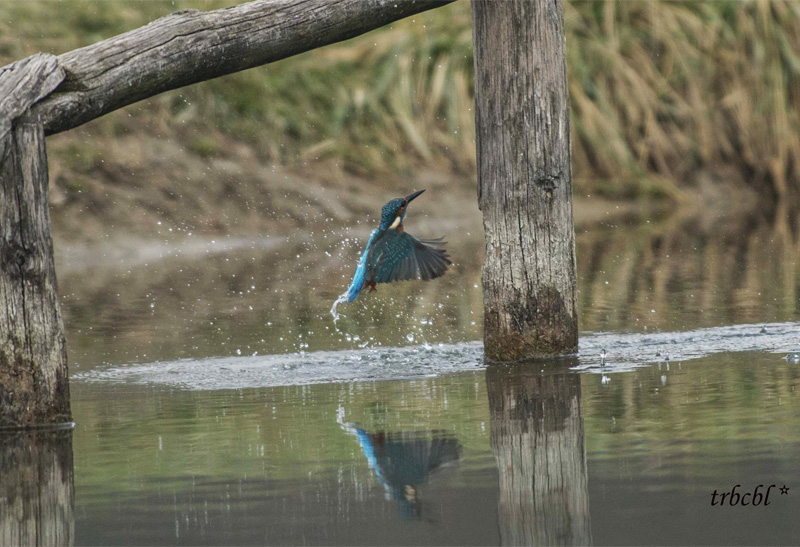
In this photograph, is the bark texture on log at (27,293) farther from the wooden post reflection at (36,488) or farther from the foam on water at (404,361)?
the foam on water at (404,361)

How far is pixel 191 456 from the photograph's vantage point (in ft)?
14.1

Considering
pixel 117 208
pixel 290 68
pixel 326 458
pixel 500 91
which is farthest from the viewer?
pixel 290 68

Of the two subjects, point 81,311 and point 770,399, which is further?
point 81,311

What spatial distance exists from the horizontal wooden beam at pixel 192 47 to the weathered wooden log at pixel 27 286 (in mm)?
178

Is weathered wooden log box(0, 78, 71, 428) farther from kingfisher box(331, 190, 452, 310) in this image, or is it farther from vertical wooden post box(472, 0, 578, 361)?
vertical wooden post box(472, 0, 578, 361)

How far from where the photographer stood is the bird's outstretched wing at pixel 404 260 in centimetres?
604

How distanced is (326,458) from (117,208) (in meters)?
8.22

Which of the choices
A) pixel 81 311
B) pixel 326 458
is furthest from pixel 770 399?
pixel 81 311

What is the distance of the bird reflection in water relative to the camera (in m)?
3.64

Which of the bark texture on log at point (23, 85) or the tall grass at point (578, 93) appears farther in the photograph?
the tall grass at point (578, 93)

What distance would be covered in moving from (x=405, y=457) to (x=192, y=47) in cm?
203

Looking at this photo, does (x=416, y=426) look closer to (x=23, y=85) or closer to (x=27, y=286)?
(x=27, y=286)

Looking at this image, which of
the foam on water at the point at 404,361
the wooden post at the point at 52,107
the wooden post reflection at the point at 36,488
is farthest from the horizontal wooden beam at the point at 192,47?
the foam on water at the point at 404,361

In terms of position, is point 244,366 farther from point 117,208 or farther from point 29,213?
point 117,208
